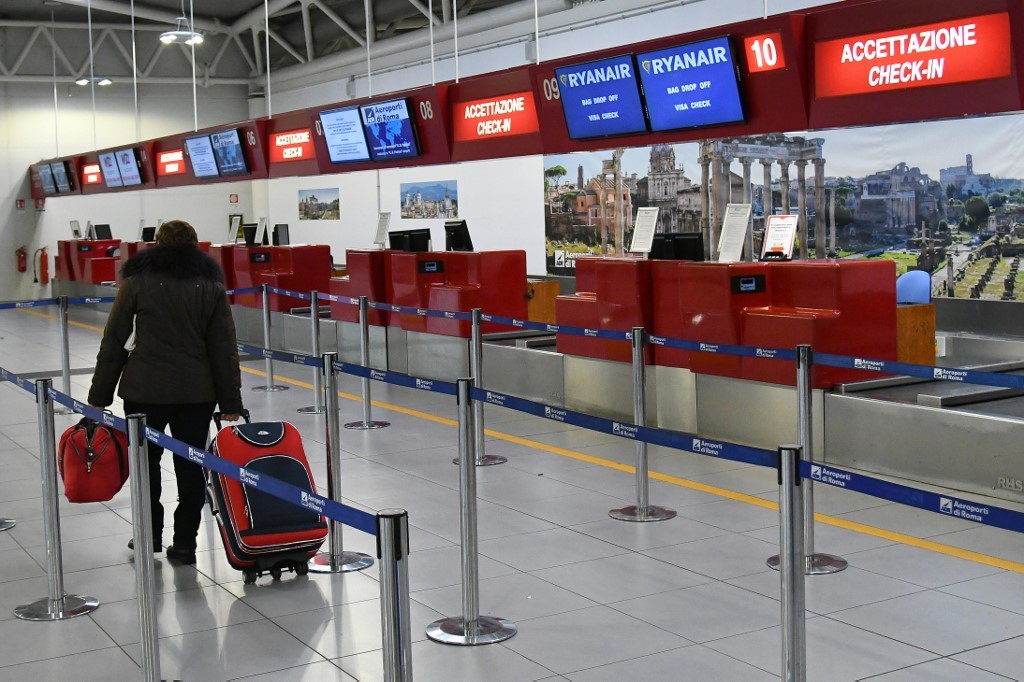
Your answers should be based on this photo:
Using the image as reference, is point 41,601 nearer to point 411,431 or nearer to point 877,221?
point 411,431

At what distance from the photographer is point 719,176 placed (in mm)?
15516

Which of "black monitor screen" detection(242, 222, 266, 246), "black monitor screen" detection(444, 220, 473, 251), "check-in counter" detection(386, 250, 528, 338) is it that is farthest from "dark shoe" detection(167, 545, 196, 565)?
"black monitor screen" detection(242, 222, 266, 246)

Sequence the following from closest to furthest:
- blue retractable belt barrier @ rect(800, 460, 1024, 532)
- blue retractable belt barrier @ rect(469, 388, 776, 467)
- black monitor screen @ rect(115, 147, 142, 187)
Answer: blue retractable belt barrier @ rect(800, 460, 1024, 532), blue retractable belt barrier @ rect(469, 388, 776, 467), black monitor screen @ rect(115, 147, 142, 187)

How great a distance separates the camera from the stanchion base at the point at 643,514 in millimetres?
6633

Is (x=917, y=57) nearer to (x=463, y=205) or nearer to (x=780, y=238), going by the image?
(x=780, y=238)

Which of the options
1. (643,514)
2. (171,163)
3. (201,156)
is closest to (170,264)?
(643,514)

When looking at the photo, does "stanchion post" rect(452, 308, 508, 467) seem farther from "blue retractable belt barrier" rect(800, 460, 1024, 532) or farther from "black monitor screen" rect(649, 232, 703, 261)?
"blue retractable belt barrier" rect(800, 460, 1024, 532)

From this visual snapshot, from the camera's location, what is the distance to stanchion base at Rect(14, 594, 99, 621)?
518 cm

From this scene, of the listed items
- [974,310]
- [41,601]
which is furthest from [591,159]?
[41,601]

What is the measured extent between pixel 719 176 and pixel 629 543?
10.2m

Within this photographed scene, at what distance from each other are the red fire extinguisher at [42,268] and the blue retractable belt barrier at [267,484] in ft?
78.3

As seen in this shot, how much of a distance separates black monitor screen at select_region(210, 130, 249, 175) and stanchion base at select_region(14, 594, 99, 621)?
11017 mm

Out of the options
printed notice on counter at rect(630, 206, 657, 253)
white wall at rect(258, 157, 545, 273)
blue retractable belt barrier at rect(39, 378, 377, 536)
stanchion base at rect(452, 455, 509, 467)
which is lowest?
stanchion base at rect(452, 455, 509, 467)

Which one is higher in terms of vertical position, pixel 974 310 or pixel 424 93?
pixel 424 93
